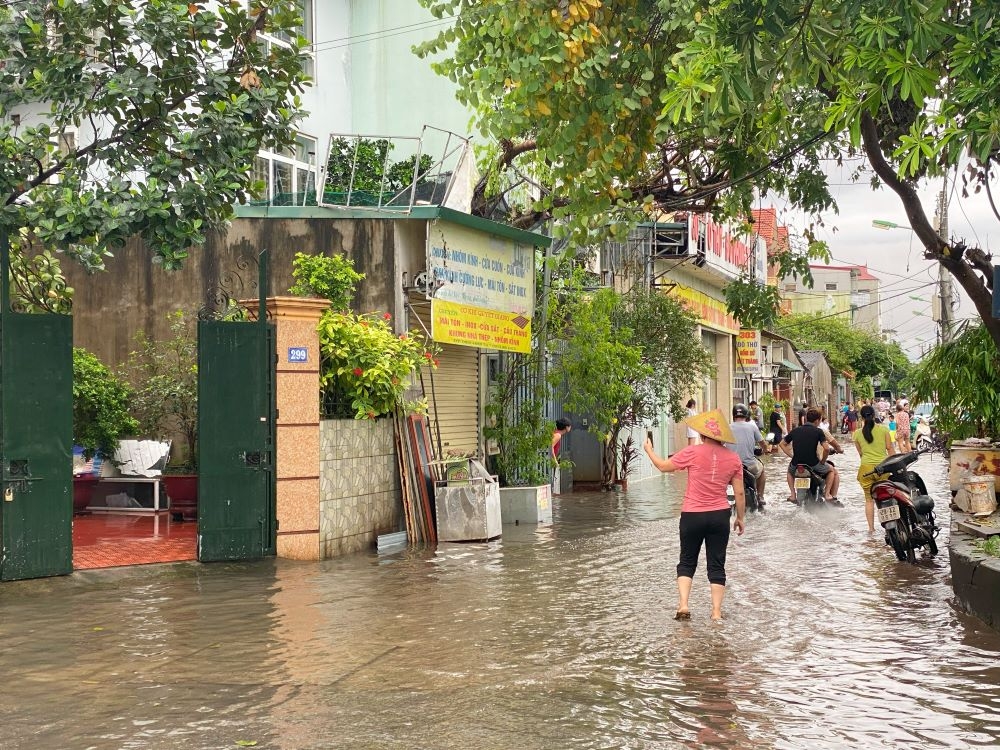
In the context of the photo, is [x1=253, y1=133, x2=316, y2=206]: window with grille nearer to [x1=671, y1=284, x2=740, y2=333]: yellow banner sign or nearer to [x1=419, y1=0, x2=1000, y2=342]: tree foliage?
[x1=419, y1=0, x2=1000, y2=342]: tree foliage

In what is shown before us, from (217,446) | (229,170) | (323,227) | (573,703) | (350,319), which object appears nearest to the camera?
(573,703)

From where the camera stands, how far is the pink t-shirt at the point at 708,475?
10.5 m

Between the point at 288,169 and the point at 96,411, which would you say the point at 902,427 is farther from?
the point at 96,411

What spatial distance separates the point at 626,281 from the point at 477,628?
22471mm

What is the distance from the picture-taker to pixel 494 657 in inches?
342

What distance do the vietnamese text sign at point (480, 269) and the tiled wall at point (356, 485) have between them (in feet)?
7.67

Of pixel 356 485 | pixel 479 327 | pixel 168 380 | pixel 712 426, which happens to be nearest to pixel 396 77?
pixel 479 327

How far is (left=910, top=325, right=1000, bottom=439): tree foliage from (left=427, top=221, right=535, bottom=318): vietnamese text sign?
6130 mm

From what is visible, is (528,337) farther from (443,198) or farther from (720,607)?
(720,607)

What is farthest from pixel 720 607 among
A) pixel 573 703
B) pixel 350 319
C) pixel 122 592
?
pixel 350 319

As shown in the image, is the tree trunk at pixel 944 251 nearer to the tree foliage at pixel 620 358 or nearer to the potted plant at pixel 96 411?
the tree foliage at pixel 620 358

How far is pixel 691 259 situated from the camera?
1399 inches

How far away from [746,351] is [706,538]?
3810 centimetres

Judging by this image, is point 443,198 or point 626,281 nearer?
point 443,198
